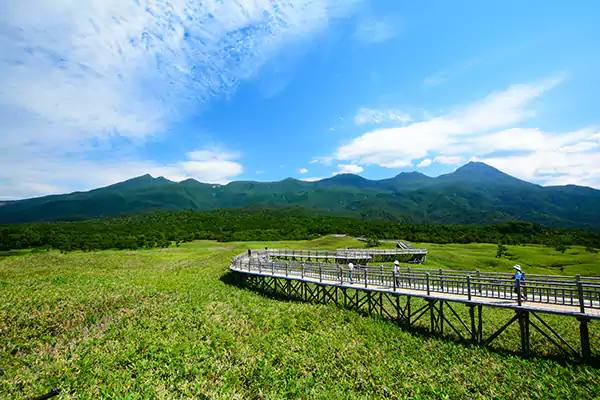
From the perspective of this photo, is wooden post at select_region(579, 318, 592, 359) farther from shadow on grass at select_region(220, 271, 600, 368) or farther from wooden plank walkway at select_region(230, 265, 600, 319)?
wooden plank walkway at select_region(230, 265, 600, 319)

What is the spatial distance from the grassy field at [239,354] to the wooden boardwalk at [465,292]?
59.1 inches

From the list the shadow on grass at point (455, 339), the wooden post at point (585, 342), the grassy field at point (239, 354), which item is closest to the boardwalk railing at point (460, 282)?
the wooden post at point (585, 342)

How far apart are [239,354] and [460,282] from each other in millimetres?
13947

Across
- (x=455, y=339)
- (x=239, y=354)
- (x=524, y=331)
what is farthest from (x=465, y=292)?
(x=239, y=354)

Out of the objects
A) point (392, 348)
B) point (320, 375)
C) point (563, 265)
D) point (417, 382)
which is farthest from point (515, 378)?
point (563, 265)

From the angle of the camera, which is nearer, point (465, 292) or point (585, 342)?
point (585, 342)

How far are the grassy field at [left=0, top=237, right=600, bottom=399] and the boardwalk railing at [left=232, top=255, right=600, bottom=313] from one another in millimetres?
2852

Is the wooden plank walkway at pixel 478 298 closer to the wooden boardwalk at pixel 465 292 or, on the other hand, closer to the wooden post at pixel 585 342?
the wooden boardwalk at pixel 465 292

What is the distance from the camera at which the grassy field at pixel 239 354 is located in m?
12.6

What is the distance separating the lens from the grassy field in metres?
12.6

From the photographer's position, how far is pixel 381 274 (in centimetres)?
2239

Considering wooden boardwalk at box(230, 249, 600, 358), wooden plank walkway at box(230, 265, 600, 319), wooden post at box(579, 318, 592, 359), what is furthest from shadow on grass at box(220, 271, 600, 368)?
wooden plank walkway at box(230, 265, 600, 319)

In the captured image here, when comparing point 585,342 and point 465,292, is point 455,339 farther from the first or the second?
point 585,342

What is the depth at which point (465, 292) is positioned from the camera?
1925 centimetres
